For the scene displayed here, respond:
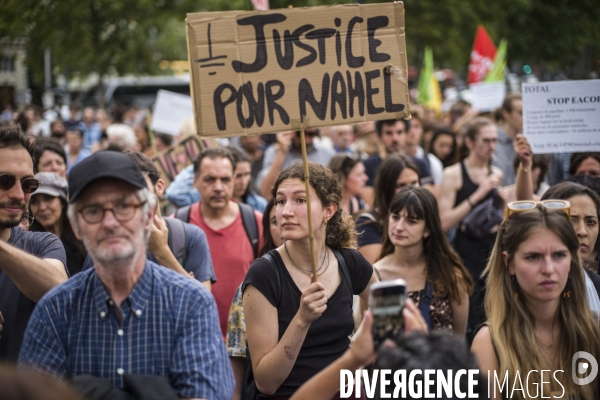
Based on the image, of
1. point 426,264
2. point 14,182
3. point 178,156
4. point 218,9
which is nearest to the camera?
point 14,182

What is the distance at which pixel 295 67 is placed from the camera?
4180mm

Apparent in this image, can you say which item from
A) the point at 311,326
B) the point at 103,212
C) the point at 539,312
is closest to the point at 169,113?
the point at 311,326

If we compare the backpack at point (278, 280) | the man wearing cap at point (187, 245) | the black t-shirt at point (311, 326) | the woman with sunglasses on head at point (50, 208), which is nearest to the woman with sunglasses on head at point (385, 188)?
the man wearing cap at point (187, 245)

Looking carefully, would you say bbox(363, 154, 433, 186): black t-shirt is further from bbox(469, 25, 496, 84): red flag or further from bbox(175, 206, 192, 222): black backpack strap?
bbox(469, 25, 496, 84): red flag

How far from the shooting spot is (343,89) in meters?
4.25

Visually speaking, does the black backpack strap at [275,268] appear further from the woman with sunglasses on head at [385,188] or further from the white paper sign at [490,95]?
the white paper sign at [490,95]

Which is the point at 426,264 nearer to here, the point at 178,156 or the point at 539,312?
the point at 539,312

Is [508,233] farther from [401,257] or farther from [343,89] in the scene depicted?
[401,257]

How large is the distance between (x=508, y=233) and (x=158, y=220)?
2.19 metres

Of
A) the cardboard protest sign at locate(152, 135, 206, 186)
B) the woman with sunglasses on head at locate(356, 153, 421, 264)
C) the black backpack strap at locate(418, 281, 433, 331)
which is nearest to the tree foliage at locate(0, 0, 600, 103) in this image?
the cardboard protest sign at locate(152, 135, 206, 186)

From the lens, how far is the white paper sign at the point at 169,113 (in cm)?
1231

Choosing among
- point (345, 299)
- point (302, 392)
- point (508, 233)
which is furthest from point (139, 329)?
point (508, 233)

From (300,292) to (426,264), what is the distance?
5.73 ft

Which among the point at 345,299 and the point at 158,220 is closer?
the point at 345,299
